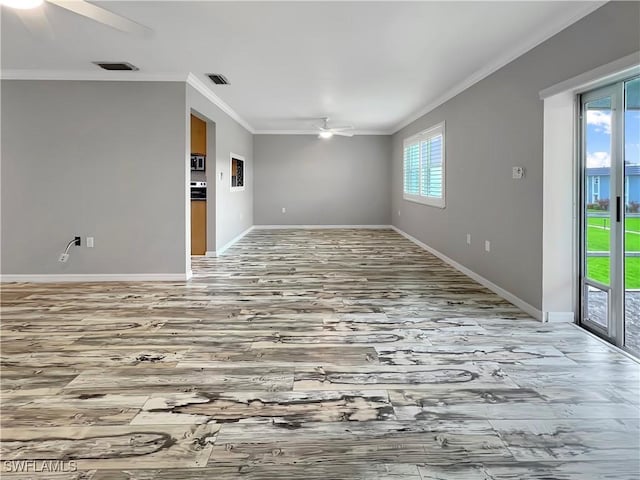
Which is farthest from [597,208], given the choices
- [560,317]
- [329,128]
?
[329,128]

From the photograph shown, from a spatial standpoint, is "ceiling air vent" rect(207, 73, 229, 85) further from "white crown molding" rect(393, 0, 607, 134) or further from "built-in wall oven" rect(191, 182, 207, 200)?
"white crown molding" rect(393, 0, 607, 134)

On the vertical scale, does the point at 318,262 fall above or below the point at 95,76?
below

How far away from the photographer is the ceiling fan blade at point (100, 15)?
2.57 m

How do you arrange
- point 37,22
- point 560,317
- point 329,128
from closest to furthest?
1. point 37,22
2. point 560,317
3. point 329,128

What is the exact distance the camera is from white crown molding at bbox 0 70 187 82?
5.46m

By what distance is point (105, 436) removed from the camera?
215 cm

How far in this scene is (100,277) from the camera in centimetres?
575

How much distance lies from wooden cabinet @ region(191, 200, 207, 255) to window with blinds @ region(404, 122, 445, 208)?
3706 mm

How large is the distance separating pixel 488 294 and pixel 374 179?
24.7 feet

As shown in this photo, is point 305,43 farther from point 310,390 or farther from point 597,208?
point 310,390

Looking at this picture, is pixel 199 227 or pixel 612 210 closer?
pixel 612 210

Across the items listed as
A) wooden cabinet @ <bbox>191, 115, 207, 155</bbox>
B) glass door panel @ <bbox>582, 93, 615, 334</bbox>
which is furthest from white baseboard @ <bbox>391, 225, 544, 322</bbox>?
wooden cabinet @ <bbox>191, 115, 207, 155</bbox>

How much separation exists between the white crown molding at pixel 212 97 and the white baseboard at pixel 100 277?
230cm

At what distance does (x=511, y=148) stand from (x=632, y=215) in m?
1.66
